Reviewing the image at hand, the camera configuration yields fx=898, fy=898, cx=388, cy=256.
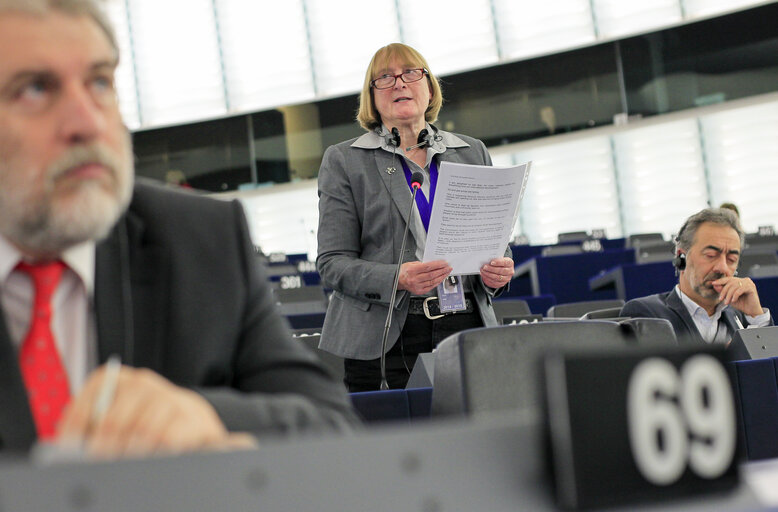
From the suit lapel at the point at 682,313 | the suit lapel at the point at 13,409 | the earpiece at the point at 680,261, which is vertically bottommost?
the suit lapel at the point at 682,313

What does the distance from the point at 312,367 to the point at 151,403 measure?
0.44 meters

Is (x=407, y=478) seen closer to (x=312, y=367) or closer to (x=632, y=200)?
(x=312, y=367)

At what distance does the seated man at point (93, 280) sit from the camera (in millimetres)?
942

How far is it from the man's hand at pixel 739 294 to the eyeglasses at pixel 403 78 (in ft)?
5.61

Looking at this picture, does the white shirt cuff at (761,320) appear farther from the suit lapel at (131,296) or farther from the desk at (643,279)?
the suit lapel at (131,296)

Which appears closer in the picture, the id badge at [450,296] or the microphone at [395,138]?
the id badge at [450,296]

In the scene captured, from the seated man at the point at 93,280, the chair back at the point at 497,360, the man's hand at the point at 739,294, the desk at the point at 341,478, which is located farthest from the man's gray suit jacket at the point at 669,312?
the desk at the point at 341,478

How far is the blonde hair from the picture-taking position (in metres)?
2.59

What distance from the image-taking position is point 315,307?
6.25m

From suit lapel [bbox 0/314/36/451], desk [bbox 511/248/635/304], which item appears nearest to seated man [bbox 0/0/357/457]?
suit lapel [bbox 0/314/36/451]

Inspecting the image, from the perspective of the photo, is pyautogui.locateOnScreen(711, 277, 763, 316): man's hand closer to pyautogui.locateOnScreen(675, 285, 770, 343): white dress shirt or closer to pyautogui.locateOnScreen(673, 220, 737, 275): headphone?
pyautogui.locateOnScreen(675, 285, 770, 343): white dress shirt

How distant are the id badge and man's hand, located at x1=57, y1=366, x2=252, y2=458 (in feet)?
5.42

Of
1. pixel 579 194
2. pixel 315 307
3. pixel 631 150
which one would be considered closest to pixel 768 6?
pixel 631 150

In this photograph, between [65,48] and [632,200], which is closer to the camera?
[65,48]
